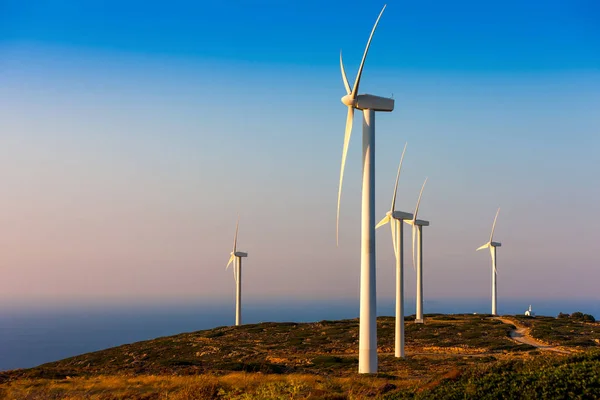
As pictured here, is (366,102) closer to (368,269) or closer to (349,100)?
(349,100)

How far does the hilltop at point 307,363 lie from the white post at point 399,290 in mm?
1681

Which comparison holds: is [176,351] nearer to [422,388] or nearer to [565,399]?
[422,388]

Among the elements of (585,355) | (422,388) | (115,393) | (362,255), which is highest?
(362,255)

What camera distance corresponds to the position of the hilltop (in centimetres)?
2333

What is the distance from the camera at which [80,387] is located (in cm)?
3198

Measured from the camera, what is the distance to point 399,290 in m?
58.9

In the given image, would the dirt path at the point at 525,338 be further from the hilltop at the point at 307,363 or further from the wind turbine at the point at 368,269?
the wind turbine at the point at 368,269

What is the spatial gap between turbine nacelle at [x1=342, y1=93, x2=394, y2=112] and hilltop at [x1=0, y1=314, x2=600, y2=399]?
726 inches

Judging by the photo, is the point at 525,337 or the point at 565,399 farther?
the point at 525,337

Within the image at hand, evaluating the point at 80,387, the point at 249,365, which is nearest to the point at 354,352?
the point at 249,365

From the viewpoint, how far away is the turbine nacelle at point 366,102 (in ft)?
131

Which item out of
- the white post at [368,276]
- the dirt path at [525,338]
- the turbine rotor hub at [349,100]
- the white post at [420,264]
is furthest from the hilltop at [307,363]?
the turbine rotor hub at [349,100]

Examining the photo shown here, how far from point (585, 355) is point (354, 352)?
159 ft

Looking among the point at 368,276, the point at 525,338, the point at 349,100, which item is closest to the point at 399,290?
the point at 368,276
